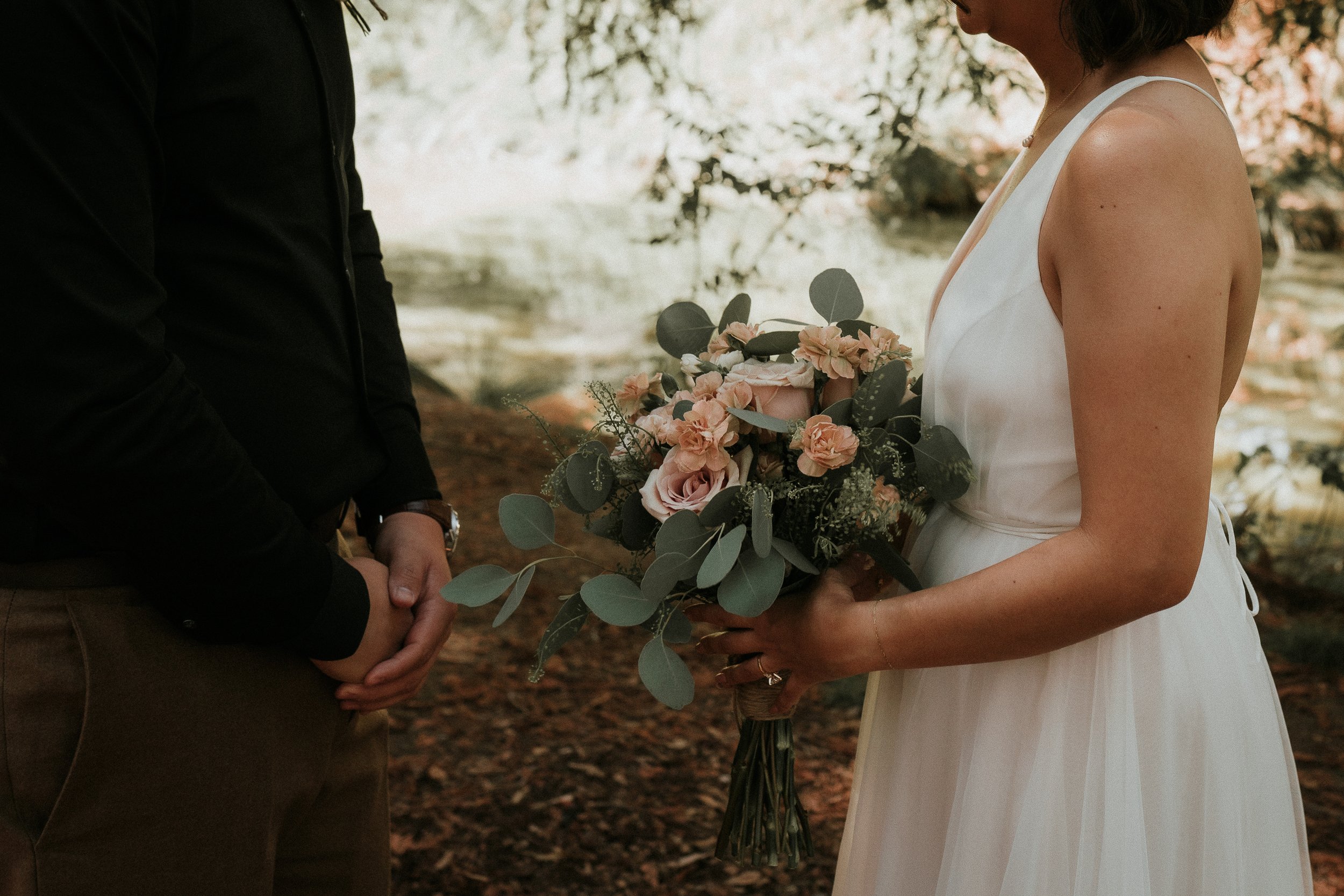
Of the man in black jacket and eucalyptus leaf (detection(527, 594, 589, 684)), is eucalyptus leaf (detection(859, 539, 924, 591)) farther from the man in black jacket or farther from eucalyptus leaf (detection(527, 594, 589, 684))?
the man in black jacket

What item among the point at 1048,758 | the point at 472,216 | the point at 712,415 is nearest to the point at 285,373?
the point at 712,415

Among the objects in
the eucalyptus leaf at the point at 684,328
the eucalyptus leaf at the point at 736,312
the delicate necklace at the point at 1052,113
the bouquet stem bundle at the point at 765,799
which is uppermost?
the delicate necklace at the point at 1052,113

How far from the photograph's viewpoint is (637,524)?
5.16 ft

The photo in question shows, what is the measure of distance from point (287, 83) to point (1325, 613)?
5.34 m

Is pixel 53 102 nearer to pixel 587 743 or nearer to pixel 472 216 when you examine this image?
pixel 587 743

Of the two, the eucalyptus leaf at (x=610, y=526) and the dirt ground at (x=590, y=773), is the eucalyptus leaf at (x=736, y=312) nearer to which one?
the eucalyptus leaf at (x=610, y=526)

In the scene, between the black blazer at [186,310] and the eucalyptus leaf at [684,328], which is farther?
the eucalyptus leaf at [684,328]

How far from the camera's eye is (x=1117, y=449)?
1.24 metres

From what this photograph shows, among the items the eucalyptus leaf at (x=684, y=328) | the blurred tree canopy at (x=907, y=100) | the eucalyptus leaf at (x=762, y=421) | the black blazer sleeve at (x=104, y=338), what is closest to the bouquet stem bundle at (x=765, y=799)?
the eucalyptus leaf at (x=762, y=421)

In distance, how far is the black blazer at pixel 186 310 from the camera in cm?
108

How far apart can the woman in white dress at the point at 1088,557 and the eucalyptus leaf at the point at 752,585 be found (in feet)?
0.46

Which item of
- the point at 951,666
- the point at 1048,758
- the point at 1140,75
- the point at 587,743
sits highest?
the point at 1140,75

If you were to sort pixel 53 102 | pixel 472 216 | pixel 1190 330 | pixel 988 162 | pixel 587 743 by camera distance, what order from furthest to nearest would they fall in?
pixel 472 216 < pixel 988 162 < pixel 587 743 < pixel 1190 330 < pixel 53 102

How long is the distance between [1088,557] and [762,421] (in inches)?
18.4
